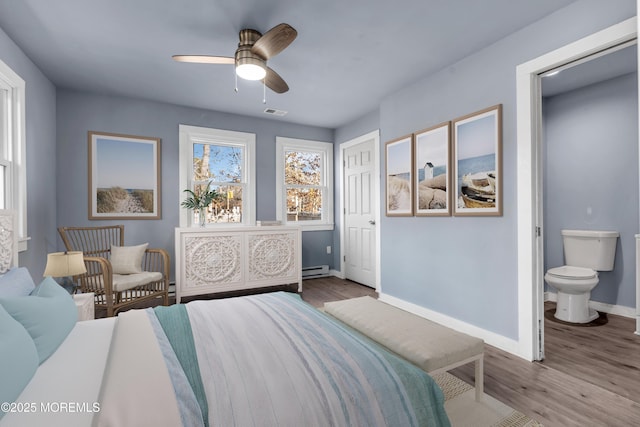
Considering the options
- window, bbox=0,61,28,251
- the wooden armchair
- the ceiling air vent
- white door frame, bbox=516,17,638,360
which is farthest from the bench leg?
the ceiling air vent

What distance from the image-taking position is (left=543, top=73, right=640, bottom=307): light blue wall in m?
3.12

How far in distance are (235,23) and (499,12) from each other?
1.86 m

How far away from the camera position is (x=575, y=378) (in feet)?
6.64

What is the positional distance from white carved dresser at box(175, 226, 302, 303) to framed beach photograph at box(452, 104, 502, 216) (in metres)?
2.18

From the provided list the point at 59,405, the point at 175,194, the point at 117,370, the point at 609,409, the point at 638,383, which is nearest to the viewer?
the point at 59,405

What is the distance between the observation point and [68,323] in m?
1.46

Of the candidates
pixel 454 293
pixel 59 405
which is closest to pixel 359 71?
pixel 454 293

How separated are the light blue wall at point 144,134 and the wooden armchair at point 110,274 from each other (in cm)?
21

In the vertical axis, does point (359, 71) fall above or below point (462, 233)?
above

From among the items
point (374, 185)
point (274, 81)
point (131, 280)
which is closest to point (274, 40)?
point (274, 81)

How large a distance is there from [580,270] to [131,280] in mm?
4398

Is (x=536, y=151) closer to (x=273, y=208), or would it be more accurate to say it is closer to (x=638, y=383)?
(x=638, y=383)

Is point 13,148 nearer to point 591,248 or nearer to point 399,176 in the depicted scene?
point 399,176

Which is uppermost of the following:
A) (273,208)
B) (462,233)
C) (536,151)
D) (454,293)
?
(536,151)
